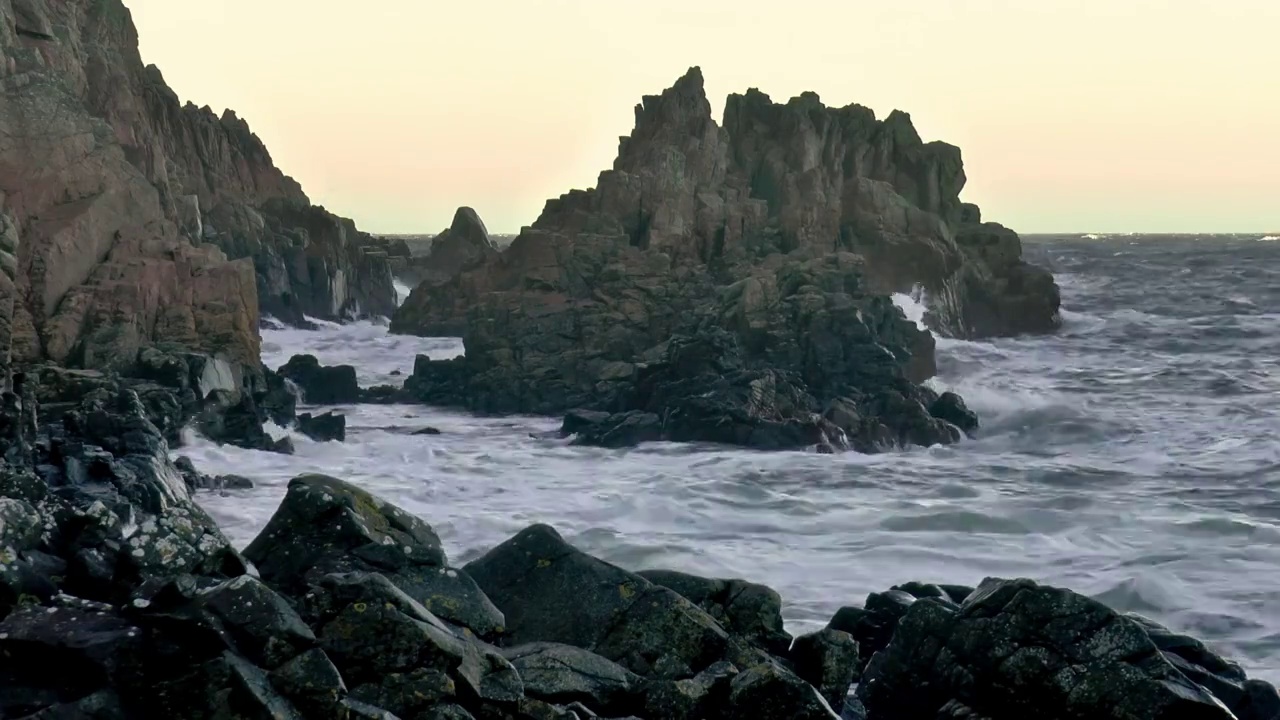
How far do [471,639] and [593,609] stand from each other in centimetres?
203

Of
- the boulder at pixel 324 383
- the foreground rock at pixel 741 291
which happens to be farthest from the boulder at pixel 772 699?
the boulder at pixel 324 383

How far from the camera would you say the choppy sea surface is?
18.4 meters

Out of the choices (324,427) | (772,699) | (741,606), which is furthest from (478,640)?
(324,427)

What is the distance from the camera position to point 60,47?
136ft

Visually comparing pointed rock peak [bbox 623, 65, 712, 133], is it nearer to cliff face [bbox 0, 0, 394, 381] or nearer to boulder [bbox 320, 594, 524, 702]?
cliff face [bbox 0, 0, 394, 381]

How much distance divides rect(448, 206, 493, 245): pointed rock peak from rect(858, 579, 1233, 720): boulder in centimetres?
7984

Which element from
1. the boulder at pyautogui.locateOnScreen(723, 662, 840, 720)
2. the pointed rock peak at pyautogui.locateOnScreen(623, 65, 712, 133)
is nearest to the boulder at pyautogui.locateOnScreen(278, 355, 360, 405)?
the pointed rock peak at pyautogui.locateOnScreen(623, 65, 712, 133)

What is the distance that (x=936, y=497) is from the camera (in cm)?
2541

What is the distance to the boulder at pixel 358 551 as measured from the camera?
10.2m

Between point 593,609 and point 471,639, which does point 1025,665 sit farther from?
point 471,639

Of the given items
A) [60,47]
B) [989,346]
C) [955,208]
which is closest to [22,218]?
[60,47]

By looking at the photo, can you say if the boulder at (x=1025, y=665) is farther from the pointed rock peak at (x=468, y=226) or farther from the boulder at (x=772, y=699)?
the pointed rock peak at (x=468, y=226)

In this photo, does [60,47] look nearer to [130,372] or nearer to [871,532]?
[130,372]

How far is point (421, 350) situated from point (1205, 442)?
110 feet
